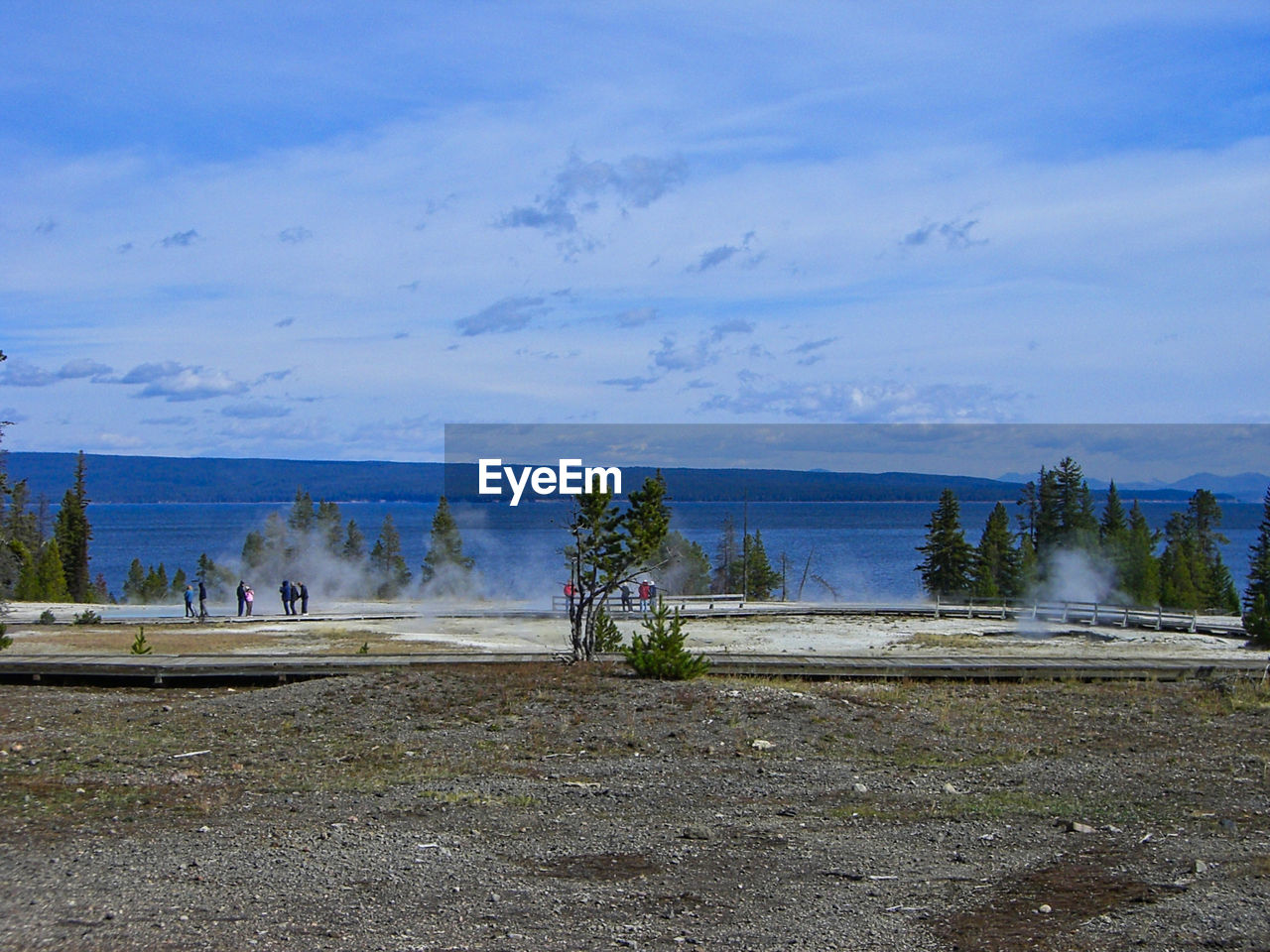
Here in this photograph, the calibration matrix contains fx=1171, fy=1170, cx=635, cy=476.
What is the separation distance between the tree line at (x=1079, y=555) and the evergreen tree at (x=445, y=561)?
3554cm

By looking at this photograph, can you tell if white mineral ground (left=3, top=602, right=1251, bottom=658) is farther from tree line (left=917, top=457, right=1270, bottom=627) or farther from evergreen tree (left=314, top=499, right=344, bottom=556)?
evergreen tree (left=314, top=499, right=344, bottom=556)

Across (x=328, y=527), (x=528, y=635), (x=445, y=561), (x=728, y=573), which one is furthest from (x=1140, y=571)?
(x=328, y=527)

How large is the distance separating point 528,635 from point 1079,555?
6652 cm

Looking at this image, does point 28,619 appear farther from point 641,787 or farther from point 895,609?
point 641,787

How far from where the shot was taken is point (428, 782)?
10.5 meters

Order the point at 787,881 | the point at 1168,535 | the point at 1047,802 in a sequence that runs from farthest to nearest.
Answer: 1. the point at 1168,535
2. the point at 1047,802
3. the point at 787,881

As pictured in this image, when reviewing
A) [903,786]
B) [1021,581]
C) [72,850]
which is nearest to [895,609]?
[1021,581]

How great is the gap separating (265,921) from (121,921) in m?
0.78

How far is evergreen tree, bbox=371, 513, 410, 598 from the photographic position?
341 ft

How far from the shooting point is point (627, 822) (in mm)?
9078

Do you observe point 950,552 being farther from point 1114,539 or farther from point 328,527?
point 328,527

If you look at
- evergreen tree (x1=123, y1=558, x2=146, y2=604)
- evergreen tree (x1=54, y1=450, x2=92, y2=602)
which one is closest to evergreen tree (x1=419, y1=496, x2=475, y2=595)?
evergreen tree (x1=54, y1=450, x2=92, y2=602)

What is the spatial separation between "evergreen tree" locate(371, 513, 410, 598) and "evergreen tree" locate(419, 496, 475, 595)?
5.82 meters

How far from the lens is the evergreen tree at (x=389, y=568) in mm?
104000
